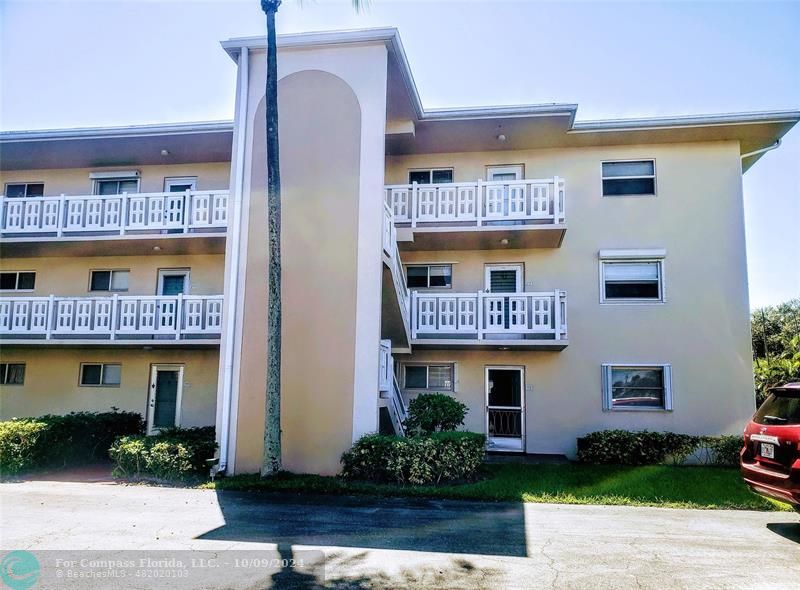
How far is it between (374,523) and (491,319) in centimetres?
721

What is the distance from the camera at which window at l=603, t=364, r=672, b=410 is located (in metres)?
14.6

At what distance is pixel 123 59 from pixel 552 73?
30.9ft

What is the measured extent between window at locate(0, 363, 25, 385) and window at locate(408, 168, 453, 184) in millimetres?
12437

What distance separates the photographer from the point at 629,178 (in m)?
15.5

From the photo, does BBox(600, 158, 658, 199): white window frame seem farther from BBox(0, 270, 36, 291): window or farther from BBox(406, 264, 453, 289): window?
BBox(0, 270, 36, 291): window

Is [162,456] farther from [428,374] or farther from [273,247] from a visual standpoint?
[428,374]

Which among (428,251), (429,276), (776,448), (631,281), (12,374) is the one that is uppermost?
(428,251)

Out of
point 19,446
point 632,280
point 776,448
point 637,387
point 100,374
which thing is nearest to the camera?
point 776,448

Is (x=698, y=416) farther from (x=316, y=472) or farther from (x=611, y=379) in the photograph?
(x=316, y=472)

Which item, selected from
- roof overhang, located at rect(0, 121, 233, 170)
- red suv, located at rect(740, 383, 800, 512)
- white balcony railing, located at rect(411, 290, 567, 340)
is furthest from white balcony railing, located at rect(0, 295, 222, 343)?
red suv, located at rect(740, 383, 800, 512)

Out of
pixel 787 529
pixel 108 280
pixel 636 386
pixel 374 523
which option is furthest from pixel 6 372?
pixel 787 529

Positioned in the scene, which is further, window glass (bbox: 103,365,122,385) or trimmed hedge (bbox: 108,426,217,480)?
window glass (bbox: 103,365,122,385)

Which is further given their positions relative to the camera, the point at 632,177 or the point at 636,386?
the point at 632,177

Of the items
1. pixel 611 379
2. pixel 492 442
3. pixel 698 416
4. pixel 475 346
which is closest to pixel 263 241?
pixel 475 346
